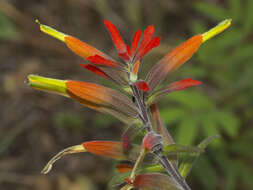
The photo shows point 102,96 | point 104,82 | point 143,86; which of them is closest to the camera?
point 143,86

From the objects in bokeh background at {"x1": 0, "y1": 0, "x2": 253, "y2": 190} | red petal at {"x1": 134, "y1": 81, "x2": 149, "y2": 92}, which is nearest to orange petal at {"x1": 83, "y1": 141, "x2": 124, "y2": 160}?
red petal at {"x1": 134, "y1": 81, "x2": 149, "y2": 92}

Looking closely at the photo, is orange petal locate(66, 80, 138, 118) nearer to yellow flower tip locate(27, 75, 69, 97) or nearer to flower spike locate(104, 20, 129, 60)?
yellow flower tip locate(27, 75, 69, 97)

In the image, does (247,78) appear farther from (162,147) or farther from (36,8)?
(36,8)

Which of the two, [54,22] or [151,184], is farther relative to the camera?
[54,22]

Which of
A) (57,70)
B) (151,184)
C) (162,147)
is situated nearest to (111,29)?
(162,147)

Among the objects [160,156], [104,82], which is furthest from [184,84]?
[104,82]

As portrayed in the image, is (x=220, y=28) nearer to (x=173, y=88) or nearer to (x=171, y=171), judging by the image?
(x=173, y=88)
